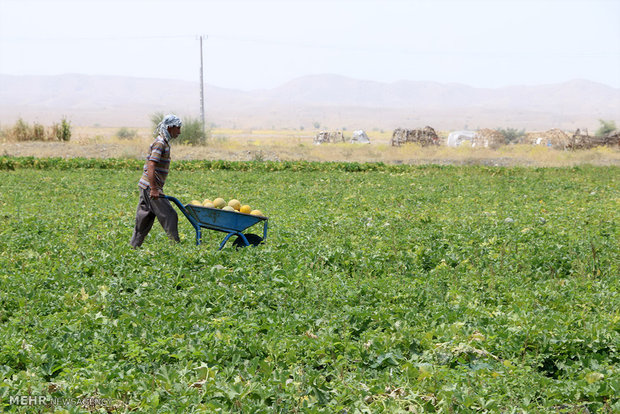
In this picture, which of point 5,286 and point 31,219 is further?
point 31,219

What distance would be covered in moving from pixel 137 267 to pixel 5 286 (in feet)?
4.87

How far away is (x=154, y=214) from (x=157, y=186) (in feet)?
1.61

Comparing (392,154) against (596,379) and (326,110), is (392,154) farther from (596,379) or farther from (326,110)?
(326,110)

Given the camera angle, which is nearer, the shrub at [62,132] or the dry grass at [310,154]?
the dry grass at [310,154]

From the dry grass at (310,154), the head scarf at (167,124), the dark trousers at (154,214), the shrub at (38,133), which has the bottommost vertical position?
the dry grass at (310,154)

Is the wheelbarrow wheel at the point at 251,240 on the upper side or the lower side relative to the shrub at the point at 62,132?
lower

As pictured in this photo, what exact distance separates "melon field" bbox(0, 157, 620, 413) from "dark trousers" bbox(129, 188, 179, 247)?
0.28 meters

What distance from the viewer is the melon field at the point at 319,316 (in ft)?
14.4

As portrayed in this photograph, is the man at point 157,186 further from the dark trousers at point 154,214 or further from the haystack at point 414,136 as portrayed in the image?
the haystack at point 414,136

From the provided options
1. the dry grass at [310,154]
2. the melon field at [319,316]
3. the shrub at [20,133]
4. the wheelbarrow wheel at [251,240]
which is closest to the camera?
the melon field at [319,316]

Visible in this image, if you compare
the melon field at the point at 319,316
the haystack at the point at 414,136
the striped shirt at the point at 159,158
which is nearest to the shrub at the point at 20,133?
the haystack at the point at 414,136

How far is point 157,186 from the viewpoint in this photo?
28.6 ft

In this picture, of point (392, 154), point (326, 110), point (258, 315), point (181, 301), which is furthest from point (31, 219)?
point (326, 110)

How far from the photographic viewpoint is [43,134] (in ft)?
120
